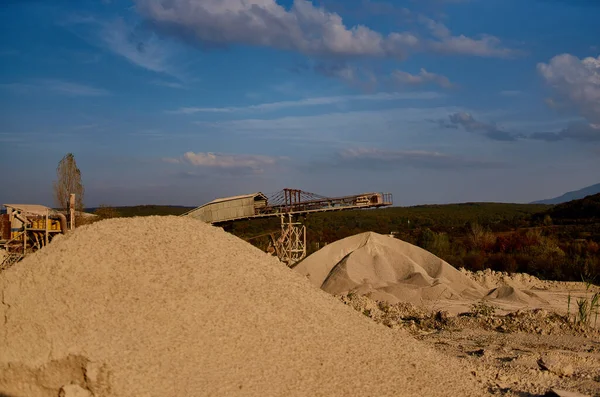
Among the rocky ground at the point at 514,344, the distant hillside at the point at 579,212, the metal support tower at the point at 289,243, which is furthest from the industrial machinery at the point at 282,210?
the distant hillside at the point at 579,212

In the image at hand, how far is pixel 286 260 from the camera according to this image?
16.1 m

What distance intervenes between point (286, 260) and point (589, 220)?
22.6 m

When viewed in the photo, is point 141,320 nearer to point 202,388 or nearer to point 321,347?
point 202,388

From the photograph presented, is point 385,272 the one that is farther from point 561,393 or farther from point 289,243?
point 561,393

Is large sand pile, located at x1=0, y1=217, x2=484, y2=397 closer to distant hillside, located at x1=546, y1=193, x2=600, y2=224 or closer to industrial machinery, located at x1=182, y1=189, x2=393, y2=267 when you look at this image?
industrial machinery, located at x1=182, y1=189, x2=393, y2=267

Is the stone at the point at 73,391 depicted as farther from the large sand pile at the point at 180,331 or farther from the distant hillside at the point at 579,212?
the distant hillside at the point at 579,212

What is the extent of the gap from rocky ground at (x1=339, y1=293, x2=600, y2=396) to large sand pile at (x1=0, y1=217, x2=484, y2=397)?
1.76ft

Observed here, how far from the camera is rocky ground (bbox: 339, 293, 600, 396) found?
18.0 ft

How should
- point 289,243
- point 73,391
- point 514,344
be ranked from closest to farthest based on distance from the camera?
point 73,391, point 514,344, point 289,243

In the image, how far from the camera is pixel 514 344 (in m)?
7.18

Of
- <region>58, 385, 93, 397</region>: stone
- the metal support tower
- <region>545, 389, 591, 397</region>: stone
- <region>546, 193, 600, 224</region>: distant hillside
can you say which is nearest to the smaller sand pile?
the metal support tower

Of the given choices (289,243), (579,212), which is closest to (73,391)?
(289,243)

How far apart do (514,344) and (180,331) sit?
172 inches

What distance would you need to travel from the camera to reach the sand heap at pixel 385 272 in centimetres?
1173
